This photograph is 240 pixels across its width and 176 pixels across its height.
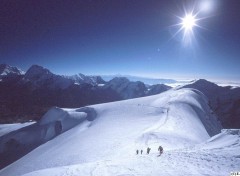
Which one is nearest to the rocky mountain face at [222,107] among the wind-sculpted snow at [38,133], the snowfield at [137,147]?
the snowfield at [137,147]

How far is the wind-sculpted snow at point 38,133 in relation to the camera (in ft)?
166

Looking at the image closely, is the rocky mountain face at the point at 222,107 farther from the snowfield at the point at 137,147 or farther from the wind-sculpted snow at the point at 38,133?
the wind-sculpted snow at the point at 38,133

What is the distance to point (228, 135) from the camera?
2348 cm

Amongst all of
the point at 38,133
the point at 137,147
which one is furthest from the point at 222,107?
the point at 137,147

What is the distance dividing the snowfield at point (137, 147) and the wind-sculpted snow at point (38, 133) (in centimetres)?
41

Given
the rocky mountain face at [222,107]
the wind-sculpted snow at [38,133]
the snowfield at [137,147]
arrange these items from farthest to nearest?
the rocky mountain face at [222,107] → the wind-sculpted snow at [38,133] → the snowfield at [137,147]

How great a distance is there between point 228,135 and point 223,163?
9.98m

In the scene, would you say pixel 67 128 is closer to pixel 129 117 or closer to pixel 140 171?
pixel 129 117

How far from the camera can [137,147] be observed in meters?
26.9

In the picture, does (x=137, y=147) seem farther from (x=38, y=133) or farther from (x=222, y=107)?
(x=222, y=107)

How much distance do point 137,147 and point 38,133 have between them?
1516 inches

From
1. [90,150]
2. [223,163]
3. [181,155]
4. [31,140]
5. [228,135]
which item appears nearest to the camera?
[223,163]

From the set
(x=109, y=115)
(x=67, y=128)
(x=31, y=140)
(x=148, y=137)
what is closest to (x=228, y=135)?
(x=148, y=137)

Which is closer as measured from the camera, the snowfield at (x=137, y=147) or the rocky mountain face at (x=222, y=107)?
the snowfield at (x=137, y=147)
